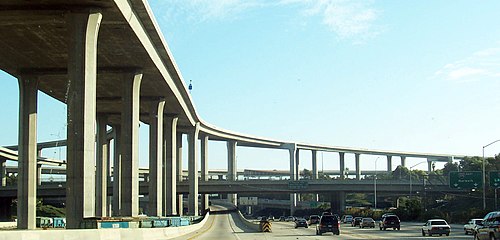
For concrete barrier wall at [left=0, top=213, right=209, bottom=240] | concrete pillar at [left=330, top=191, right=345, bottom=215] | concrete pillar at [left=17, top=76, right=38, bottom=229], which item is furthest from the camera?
concrete pillar at [left=330, top=191, right=345, bottom=215]

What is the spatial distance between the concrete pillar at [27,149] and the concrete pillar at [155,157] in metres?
19.0

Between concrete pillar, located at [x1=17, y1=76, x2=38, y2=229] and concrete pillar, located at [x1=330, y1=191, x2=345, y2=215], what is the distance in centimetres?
9632

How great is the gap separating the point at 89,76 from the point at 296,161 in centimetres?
13284

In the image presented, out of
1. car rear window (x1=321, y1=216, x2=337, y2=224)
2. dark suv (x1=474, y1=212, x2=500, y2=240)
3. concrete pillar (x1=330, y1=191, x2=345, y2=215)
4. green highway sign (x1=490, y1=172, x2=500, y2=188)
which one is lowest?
concrete pillar (x1=330, y1=191, x2=345, y2=215)

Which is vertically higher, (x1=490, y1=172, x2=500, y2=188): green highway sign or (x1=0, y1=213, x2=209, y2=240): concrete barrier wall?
(x1=490, y1=172, x2=500, y2=188): green highway sign

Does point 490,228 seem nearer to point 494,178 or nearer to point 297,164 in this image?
point 494,178

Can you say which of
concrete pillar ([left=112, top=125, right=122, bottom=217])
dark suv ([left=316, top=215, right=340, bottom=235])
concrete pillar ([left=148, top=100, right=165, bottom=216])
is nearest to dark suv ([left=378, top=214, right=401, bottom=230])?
dark suv ([left=316, top=215, right=340, bottom=235])

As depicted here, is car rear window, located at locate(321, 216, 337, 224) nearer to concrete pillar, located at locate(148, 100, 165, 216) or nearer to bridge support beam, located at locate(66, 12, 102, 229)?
bridge support beam, located at locate(66, 12, 102, 229)

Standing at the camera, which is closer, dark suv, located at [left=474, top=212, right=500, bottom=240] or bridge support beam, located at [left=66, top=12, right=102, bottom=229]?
dark suv, located at [left=474, top=212, right=500, bottom=240]

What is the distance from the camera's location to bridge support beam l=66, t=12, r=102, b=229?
43.8 m

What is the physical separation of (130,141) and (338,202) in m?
96.0

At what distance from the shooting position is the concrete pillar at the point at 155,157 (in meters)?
80.8

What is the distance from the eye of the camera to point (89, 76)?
44594mm

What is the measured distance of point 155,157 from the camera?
82.6m
